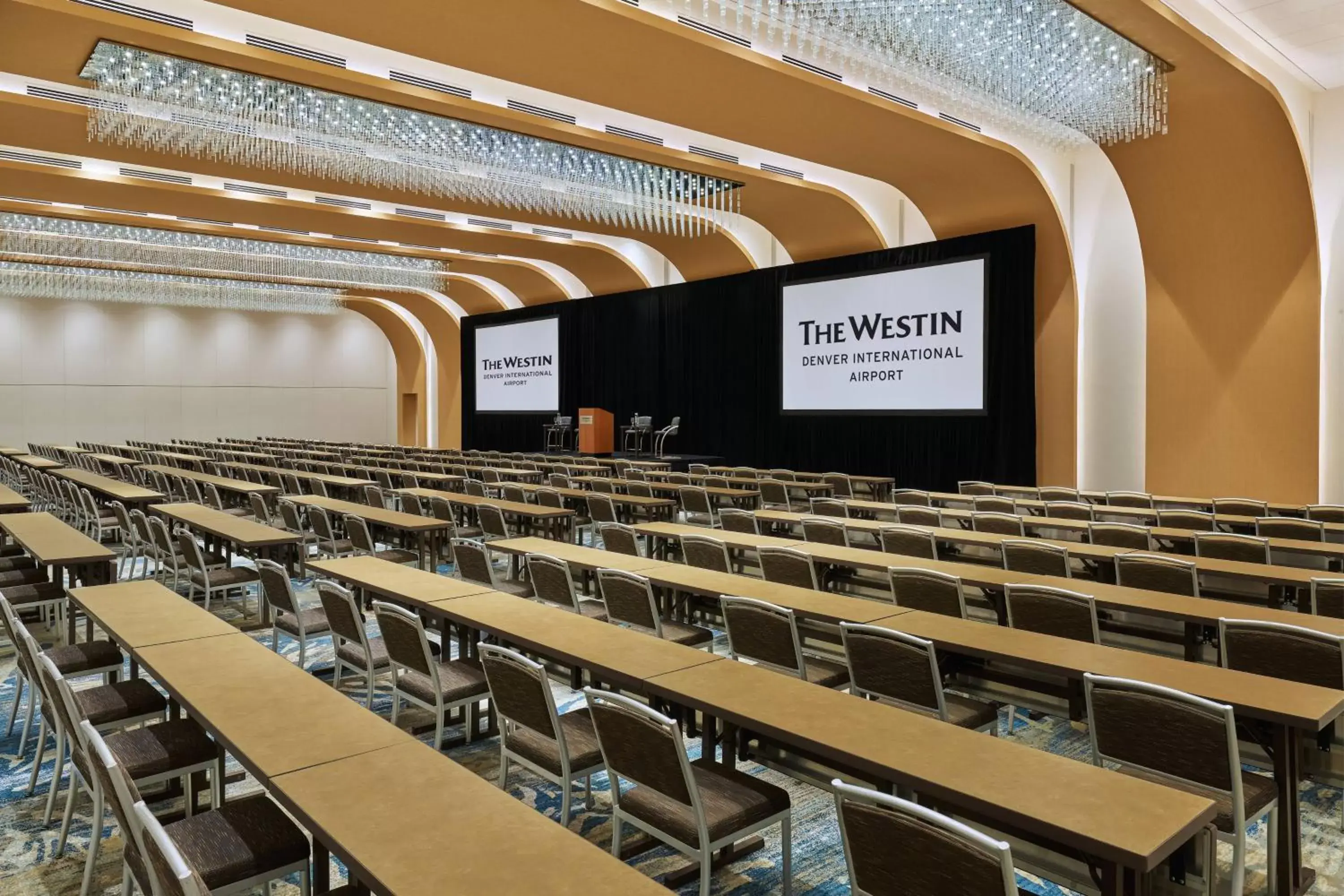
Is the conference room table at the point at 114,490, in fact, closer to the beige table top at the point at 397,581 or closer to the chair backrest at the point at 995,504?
the beige table top at the point at 397,581

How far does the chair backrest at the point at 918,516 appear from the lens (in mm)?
7340

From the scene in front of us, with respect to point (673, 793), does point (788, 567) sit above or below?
above

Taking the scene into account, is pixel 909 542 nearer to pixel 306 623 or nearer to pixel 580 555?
pixel 580 555

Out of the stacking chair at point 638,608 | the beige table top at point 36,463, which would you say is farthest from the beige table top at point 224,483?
the stacking chair at point 638,608

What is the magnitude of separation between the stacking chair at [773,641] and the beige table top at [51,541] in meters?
3.77

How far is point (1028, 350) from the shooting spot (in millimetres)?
12305

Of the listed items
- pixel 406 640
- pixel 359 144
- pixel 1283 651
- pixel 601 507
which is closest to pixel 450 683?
pixel 406 640

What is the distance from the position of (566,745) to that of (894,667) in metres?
1.27

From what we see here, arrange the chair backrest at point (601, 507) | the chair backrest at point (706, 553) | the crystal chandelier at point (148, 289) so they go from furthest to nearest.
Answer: the crystal chandelier at point (148, 289) < the chair backrest at point (601, 507) < the chair backrest at point (706, 553)

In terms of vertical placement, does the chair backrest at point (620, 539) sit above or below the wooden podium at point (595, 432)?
below

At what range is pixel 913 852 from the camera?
1.90 meters

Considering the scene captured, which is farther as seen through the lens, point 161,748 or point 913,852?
point 161,748

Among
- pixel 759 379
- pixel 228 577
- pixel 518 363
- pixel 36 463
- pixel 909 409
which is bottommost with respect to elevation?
pixel 228 577

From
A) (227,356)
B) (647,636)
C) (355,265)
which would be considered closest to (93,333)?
(227,356)
